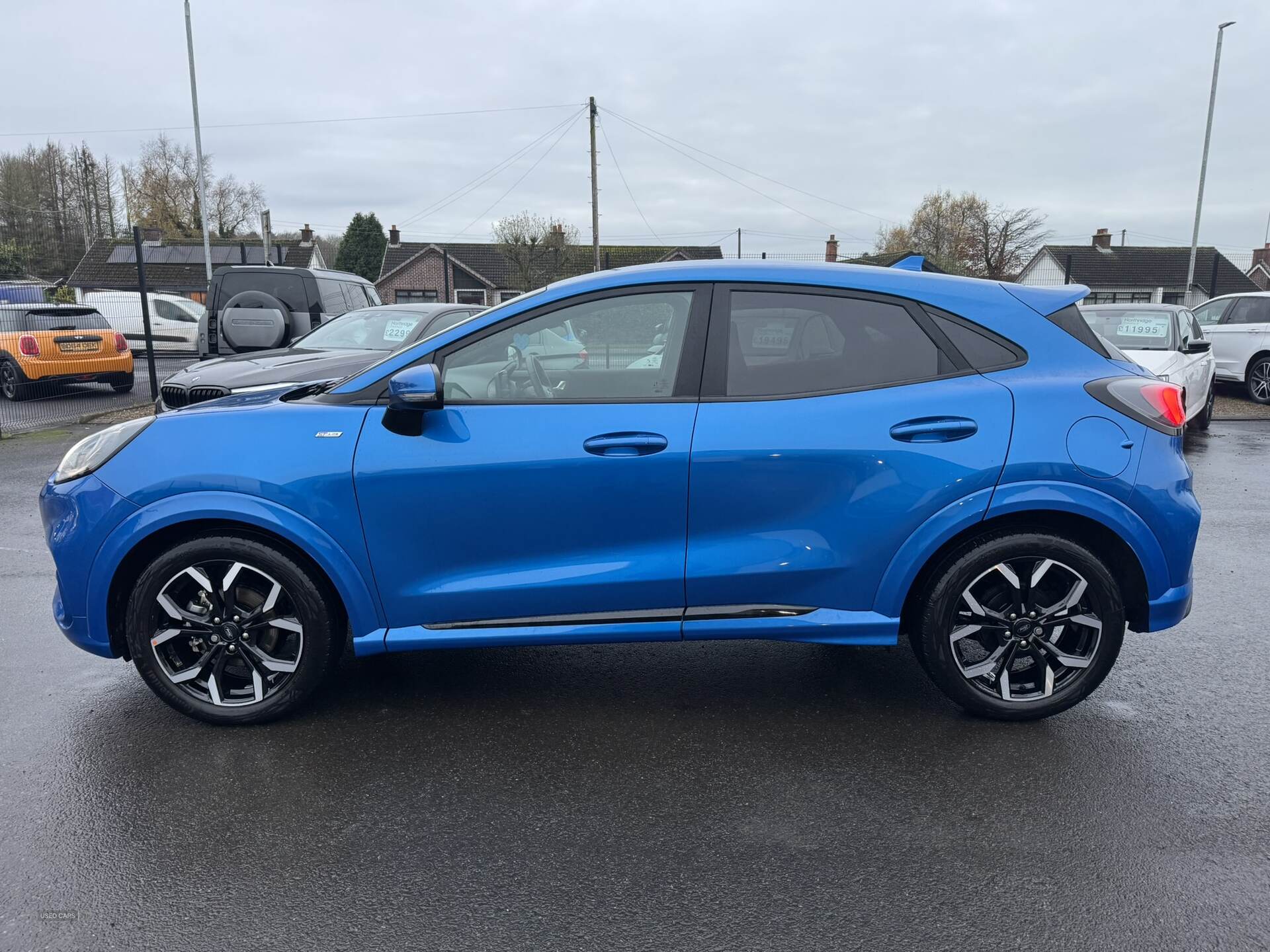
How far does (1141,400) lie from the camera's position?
342 centimetres

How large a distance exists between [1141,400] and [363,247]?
66504 mm

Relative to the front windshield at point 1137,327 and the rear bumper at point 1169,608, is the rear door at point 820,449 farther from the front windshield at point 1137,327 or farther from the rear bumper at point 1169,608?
the front windshield at point 1137,327

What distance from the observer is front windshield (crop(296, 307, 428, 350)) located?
893 centimetres

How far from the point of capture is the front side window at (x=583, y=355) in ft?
11.3

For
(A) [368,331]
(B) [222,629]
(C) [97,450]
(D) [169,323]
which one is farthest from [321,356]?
(D) [169,323]

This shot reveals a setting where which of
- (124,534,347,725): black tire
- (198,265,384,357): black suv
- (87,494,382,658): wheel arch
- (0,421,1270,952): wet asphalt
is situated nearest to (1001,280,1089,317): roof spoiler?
(0,421,1270,952): wet asphalt

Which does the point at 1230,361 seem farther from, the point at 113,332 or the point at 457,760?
the point at 113,332

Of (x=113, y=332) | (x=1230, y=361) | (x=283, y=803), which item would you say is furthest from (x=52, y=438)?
(x=1230, y=361)

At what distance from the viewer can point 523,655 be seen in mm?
4379

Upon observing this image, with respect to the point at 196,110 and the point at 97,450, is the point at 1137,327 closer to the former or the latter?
the point at 97,450

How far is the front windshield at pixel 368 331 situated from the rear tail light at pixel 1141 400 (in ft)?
21.6

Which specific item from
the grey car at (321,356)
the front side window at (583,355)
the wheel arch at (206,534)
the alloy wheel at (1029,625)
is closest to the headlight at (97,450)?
the wheel arch at (206,534)

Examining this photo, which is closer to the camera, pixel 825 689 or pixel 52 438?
pixel 825 689

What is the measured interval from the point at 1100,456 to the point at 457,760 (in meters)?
2.57
